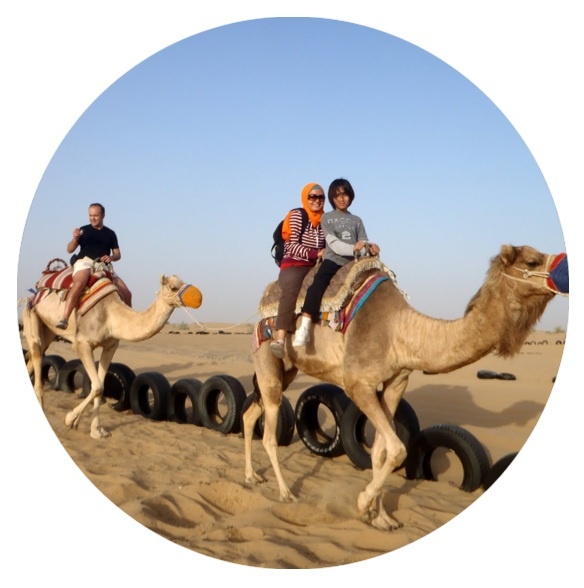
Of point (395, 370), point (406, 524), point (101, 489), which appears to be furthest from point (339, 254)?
point (101, 489)

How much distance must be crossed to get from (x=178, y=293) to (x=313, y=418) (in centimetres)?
191

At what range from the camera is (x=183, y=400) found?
7008 mm

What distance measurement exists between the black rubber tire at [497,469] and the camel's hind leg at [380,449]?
0.73 metres

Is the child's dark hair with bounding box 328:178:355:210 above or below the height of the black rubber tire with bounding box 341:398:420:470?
above

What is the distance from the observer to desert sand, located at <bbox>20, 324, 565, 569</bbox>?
4.35m

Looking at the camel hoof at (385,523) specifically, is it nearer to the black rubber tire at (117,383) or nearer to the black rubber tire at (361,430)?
the black rubber tire at (361,430)

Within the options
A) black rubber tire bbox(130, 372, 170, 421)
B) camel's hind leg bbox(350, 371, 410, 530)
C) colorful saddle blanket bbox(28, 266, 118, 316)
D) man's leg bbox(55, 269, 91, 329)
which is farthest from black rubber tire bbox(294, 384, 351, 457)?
man's leg bbox(55, 269, 91, 329)

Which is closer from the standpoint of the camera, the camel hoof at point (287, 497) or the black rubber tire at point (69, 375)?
the camel hoof at point (287, 497)

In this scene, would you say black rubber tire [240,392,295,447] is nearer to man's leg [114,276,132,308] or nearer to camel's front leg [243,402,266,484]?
camel's front leg [243,402,266,484]

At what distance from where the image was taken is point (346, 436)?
570 cm

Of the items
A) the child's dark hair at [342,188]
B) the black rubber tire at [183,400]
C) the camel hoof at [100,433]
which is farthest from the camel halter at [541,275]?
the camel hoof at [100,433]

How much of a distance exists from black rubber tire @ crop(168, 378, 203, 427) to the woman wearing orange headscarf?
1620 millimetres

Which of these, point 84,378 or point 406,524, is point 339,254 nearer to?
point 406,524

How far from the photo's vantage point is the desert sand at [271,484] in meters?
4.35
